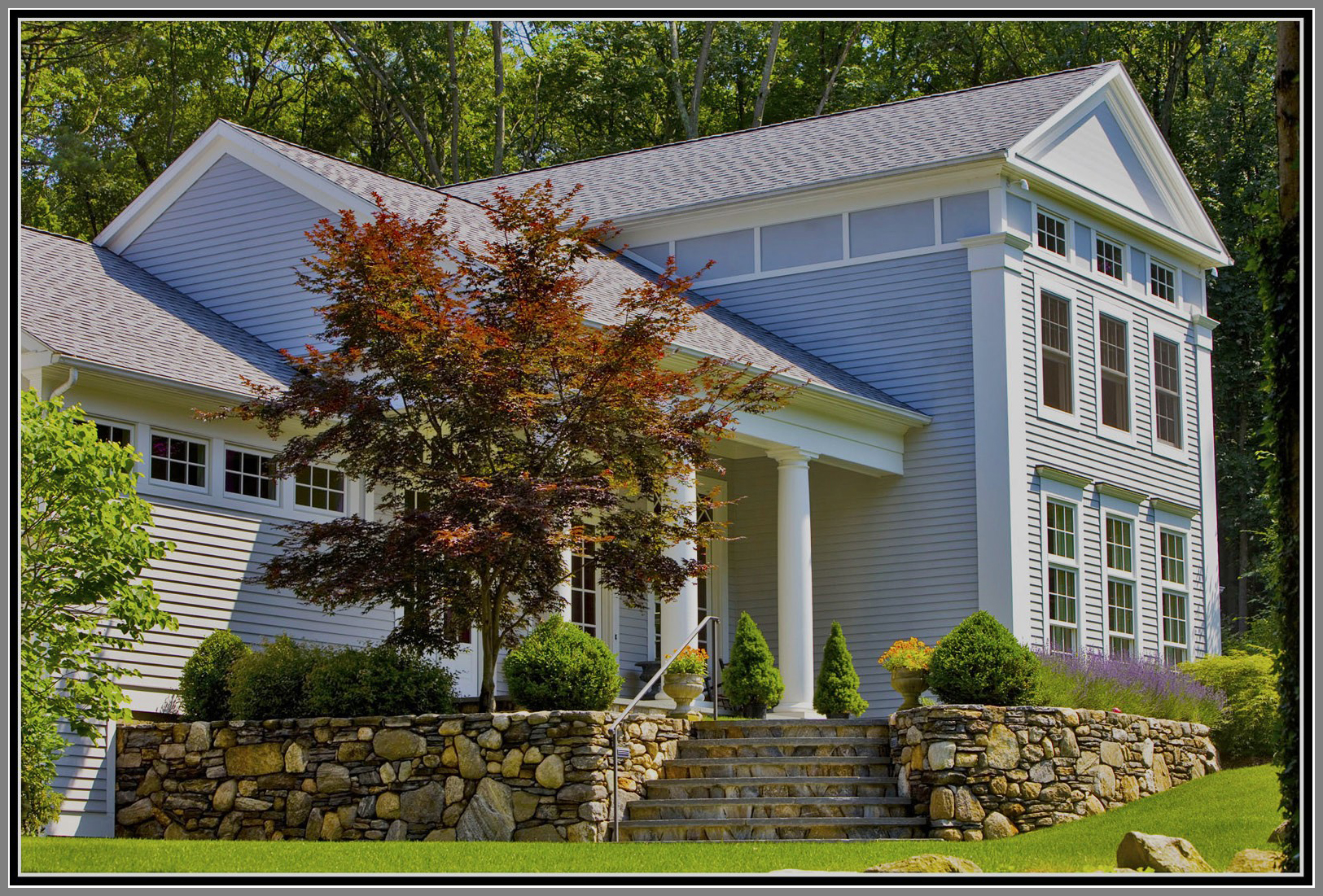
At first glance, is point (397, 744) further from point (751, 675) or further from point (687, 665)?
point (751, 675)

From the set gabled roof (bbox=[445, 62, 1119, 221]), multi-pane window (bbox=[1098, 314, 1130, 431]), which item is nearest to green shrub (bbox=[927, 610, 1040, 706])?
gabled roof (bbox=[445, 62, 1119, 221])

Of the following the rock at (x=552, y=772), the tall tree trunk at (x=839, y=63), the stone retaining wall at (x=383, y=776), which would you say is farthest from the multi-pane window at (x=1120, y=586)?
the tall tree trunk at (x=839, y=63)

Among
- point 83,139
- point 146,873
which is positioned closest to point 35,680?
point 146,873

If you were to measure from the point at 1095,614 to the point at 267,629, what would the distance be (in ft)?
33.6

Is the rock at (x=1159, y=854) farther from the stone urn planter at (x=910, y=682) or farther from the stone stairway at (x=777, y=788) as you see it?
the stone urn planter at (x=910, y=682)

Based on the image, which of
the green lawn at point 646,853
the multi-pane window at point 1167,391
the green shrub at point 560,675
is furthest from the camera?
the multi-pane window at point 1167,391

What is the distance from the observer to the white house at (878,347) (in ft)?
55.3

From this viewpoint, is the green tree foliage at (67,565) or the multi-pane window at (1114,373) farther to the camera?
the multi-pane window at (1114,373)

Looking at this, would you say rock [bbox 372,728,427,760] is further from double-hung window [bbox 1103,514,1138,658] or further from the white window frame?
double-hung window [bbox 1103,514,1138,658]

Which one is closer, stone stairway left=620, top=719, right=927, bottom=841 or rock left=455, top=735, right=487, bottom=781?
stone stairway left=620, top=719, right=927, bottom=841

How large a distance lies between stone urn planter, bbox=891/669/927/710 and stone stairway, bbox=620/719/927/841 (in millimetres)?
1300

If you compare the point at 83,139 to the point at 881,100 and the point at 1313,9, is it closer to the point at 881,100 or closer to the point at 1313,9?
the point at 881,100

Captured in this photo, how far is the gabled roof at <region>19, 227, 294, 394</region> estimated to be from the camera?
14.9 meters

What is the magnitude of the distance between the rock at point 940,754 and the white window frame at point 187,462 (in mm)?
6944
